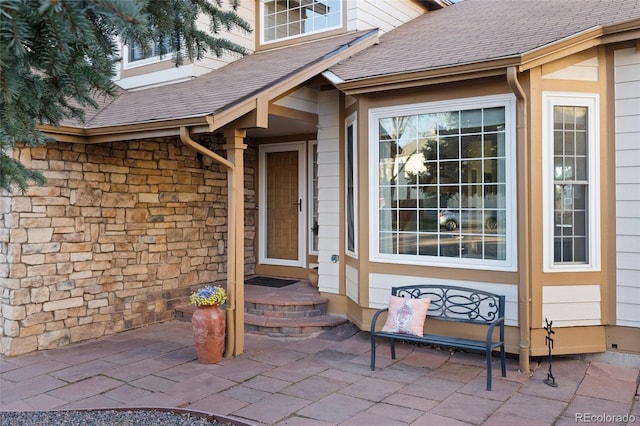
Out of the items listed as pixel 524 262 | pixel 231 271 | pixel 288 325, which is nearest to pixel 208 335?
pixel 231 271

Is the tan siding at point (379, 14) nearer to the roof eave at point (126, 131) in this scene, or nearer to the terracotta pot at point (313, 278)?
the roof eave at point (126, 131)

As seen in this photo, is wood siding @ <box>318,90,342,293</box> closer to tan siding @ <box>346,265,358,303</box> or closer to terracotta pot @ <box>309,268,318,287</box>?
tan siding @ <box>346,265,358,303</box>

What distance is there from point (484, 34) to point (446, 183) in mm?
1784

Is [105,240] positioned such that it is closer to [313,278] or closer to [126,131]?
[126,131]

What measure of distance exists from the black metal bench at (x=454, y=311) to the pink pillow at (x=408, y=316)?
0.06 meters

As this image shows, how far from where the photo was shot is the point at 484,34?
571 centimetres

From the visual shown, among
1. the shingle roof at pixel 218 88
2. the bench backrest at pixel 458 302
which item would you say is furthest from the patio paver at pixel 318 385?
the shingle roof at pixel 218 88

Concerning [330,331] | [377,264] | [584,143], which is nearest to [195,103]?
[377,264]

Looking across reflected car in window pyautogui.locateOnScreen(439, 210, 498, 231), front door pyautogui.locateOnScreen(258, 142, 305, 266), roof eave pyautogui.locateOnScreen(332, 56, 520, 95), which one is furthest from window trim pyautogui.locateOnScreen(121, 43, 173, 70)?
reflected car in window pyautogui.locateOnScreen(439, 210, 498, 231)

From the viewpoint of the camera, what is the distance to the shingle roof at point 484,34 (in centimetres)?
488

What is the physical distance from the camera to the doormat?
7.52 m

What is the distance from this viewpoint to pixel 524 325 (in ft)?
15.4

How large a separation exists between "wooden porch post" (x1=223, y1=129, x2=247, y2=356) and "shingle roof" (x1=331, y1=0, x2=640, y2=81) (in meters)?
1.44

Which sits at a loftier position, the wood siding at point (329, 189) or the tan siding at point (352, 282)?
the wood siding at point (329, 189)
